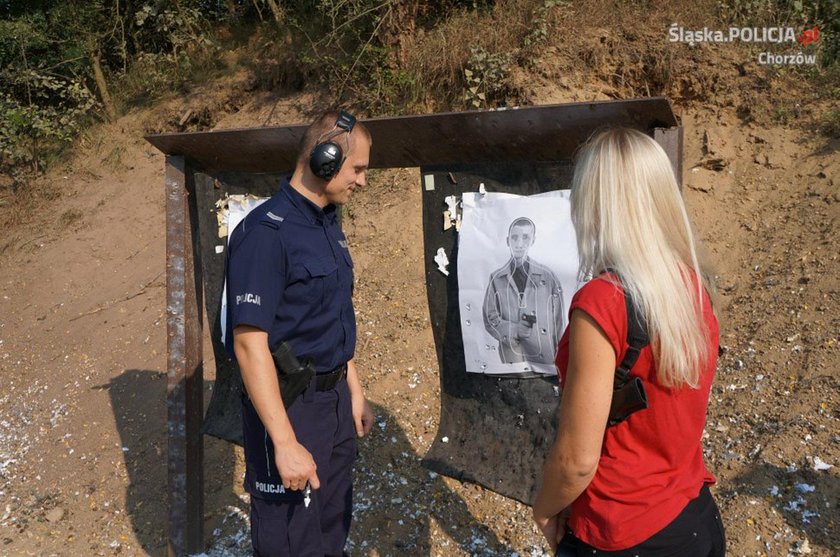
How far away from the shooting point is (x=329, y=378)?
2.68 m

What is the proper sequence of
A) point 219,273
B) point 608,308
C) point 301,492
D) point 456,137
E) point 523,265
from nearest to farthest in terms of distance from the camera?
point 608,308 → point 301,492 → point 456,137 → point 523,265 → point 219,273

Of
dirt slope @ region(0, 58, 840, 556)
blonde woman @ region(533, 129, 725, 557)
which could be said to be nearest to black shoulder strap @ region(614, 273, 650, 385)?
blonde woman @ region(533, 129, 725, 557)

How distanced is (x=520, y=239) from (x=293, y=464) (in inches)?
57.0

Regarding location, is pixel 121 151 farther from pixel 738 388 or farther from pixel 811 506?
pixel 811 506

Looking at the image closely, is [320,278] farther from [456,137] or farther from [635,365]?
[635,365]

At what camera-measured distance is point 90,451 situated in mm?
5016

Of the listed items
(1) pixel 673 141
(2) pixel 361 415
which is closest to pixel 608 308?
(1) pixel 673 141

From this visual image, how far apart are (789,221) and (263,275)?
4.11 meters

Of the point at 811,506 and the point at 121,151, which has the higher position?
the point at 121,151

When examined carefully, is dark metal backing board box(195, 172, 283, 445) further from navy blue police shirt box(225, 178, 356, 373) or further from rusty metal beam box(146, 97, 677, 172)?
navy blue police shirt box(225, 178, 356, 373)

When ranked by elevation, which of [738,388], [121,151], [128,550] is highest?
[121,151]

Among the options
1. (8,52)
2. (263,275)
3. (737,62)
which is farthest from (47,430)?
(8,52)

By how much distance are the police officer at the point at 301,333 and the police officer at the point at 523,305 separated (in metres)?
0.76

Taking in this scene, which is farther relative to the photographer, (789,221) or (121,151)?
(121,151)
